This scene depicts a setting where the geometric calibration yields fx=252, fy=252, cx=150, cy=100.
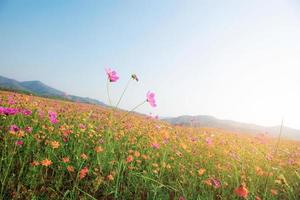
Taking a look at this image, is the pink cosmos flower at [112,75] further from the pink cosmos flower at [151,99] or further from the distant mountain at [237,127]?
the distant mountain at [237,127]

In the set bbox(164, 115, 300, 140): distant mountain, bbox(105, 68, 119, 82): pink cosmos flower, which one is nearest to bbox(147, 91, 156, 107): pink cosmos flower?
bbox(105, 68, 119, 82): pink cosmos flower

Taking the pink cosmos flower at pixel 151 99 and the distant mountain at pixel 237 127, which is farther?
the distant mountain at pixel 237 127

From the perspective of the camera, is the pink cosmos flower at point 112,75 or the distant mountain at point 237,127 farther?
the distant mountain at point 237,127

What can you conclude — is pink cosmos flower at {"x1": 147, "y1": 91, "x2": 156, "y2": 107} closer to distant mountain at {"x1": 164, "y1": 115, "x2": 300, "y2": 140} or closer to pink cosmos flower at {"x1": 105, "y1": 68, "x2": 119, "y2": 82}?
pink cosmos flower at {"x1": 105, "y1": 68, "x2": 119, "y2": 82}

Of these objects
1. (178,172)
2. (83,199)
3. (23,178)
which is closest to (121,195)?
(83,199)

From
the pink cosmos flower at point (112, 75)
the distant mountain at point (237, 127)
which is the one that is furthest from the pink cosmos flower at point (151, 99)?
the distant mountain at point (237, 127)

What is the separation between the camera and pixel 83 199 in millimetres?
2197

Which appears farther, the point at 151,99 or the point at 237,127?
the point at 237,127

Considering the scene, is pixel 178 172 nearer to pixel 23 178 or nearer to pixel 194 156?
pixel 194 156

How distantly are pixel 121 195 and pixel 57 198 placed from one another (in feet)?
2.20

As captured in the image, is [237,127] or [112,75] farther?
[237,127]

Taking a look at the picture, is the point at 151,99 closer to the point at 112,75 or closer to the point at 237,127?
the point at 112,75

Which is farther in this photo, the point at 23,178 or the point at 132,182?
the point at 132,182

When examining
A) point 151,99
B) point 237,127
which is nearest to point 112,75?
point 151,99
